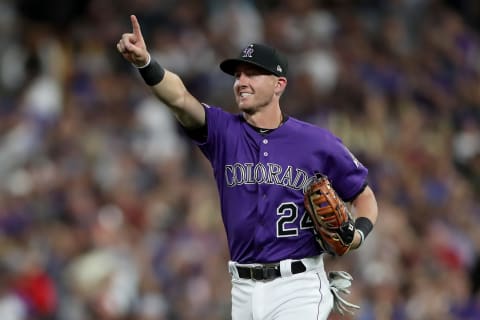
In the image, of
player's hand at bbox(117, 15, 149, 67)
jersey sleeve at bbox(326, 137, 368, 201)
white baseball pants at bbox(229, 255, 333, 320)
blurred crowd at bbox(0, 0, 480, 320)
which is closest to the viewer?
player's hand at bbox(117, 15, 149, 67)

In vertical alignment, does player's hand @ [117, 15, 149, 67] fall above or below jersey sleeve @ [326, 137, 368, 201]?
above

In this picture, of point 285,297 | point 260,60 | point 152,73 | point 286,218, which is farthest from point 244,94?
point 285,297

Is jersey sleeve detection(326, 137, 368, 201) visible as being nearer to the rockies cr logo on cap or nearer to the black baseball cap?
the black baseball cap

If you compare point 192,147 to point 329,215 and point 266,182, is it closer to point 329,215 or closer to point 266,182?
point 266,182

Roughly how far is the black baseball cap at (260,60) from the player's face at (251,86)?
0.05 metres

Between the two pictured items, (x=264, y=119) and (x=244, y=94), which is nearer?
(x=244, y=94)

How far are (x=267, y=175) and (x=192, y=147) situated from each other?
272 inches

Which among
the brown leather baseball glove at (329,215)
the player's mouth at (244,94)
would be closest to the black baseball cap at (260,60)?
the player's mouth at (244,94)

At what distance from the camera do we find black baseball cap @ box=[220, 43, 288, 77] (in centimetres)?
573

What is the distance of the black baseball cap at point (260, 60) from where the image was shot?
573cm


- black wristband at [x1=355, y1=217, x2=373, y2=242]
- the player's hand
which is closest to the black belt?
black wristband at [x1=355, y1=217, x2=373, y2=242]

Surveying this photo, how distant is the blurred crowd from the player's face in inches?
118

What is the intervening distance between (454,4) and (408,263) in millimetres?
5905

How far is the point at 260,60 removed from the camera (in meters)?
5.75
